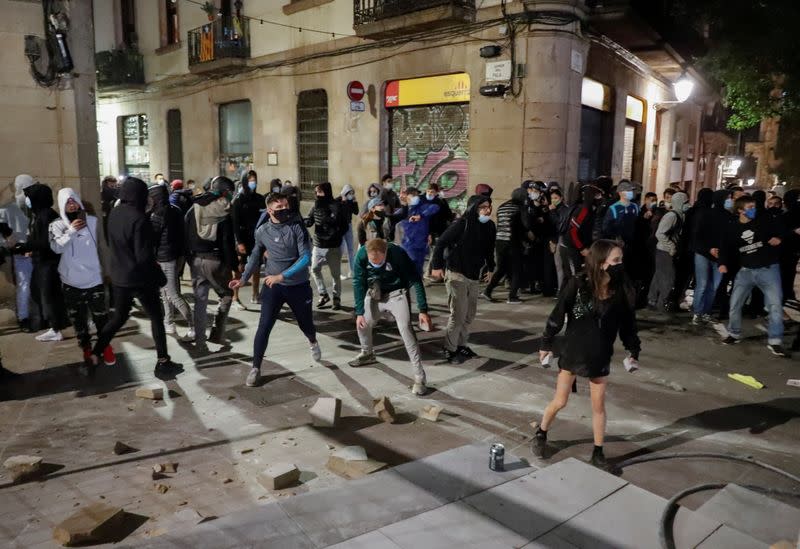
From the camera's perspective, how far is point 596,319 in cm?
413

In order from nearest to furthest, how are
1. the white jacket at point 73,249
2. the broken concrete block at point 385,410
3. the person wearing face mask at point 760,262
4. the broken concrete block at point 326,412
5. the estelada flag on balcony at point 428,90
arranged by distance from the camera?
1. the broken concrete block at point 326,412
2. the broken concrete block at point 385,410
3. the white jacket at point 73,249
4. the person wearing face mask at point 760,262
5. the estelada flag on balcony at point 428,90

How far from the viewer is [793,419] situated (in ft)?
17.4

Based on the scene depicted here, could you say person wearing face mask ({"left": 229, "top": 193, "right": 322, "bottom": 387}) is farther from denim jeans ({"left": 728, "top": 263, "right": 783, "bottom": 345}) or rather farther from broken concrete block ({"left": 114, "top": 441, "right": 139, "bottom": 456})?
denim jeans ({"left": 728, "top": 263, "right": 783, "bottom": 345})

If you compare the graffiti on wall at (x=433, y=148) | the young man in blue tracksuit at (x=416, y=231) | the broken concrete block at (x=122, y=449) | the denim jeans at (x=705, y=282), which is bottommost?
the broken concrete block at (x=122, y=449)

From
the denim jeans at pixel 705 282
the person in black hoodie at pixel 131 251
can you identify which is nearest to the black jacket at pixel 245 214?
the person in black hoodie at pixel 131 251

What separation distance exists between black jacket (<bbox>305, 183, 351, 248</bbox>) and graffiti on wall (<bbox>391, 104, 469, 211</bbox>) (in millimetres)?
5342

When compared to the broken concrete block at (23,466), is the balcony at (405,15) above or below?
above

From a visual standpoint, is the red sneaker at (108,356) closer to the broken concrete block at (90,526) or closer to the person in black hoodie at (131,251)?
the person in black hoodie at (131,251)

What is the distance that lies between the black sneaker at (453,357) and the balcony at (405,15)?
323 inches

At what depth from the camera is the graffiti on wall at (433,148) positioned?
13.6m

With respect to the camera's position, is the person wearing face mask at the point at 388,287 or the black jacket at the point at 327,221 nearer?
the person wearing face mask at the point at 388,287

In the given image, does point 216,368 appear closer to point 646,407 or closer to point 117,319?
point 117,319

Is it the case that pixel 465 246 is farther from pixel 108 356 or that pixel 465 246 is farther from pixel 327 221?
pixel 108 356

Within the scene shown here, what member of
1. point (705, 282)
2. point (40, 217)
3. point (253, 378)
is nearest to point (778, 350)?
point (705, 282)
